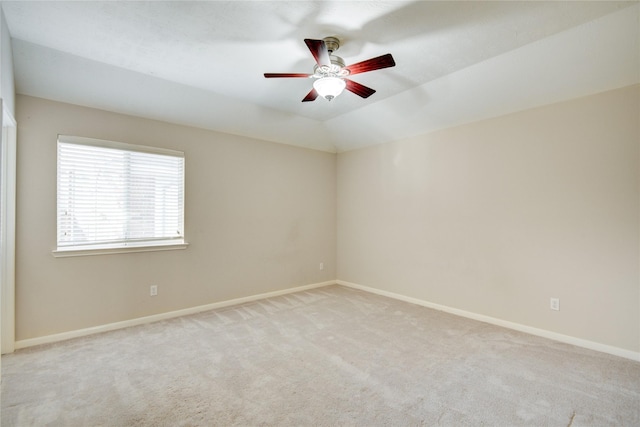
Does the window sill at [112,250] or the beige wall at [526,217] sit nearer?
the beige wall at [526,217]

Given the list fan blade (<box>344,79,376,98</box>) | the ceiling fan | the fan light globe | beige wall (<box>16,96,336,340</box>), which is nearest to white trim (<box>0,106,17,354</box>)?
beige wall (<box>16,96,336,340</box>)

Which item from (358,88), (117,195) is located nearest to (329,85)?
(358,88)

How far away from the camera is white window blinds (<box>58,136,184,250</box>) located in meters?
3.11

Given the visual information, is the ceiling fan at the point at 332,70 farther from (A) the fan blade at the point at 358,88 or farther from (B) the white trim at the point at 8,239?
(B) the white trim at the point at 8,239

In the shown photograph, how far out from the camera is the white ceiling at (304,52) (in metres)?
2.12

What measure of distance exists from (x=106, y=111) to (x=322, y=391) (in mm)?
3477

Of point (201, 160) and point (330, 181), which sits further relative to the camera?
point (330, 181)

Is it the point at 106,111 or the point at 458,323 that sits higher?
the point at 106,111

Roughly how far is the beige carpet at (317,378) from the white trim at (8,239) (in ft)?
0.85

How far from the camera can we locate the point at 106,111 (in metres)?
3.28

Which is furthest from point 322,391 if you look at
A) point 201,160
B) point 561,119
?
point 561,119

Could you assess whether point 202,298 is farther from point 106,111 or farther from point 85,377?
point 106,111

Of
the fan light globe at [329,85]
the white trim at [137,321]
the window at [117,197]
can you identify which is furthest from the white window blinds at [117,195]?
the fan light globe at [329,85]

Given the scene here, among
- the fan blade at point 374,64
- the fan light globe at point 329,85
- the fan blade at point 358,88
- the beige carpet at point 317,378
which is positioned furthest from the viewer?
the fan blade at point 358,88
